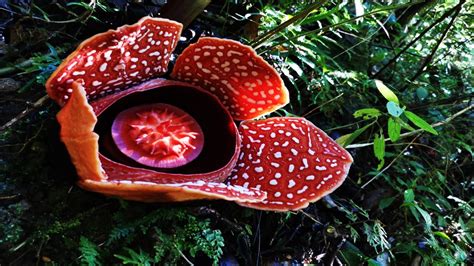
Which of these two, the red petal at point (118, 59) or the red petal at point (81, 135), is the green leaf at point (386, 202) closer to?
the red petal at point (118, 59)

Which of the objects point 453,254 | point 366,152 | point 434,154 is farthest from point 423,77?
point 453,254

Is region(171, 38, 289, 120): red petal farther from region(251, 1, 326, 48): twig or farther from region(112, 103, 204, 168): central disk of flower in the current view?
region(251, 1, 326, 48): twig

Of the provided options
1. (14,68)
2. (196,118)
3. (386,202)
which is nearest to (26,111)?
(14,68)

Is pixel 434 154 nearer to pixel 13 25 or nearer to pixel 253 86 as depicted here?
pixel 253 86

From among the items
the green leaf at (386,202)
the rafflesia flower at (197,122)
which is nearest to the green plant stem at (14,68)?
the rafflesia flower at (197,122)

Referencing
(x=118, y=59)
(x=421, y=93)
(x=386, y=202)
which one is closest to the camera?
(x=118, y=59)

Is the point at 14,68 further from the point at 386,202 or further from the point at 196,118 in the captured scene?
the point at 386,202

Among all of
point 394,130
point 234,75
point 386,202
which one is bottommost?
point 386,202
